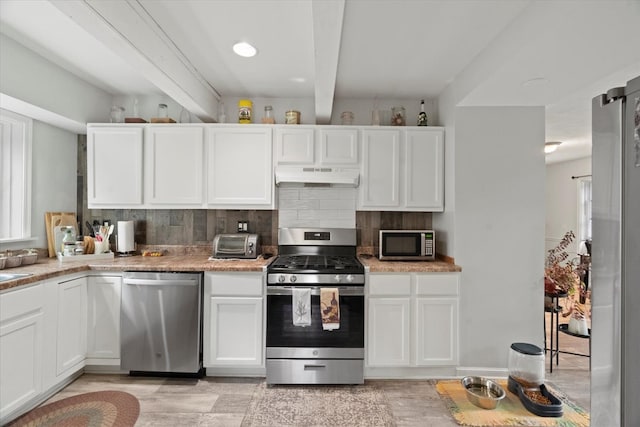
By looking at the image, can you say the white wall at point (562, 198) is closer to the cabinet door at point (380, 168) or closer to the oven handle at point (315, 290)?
the cabinet door at point (380, 168)

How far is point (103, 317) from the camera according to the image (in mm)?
2699

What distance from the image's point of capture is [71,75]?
2.91 meters

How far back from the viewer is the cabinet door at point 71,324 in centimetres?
243

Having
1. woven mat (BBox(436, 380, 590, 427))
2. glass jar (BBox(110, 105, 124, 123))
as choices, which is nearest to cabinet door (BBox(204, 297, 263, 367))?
woven mat (BBox(436, 380, 590, 427))

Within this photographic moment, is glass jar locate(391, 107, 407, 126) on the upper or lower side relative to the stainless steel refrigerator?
upper

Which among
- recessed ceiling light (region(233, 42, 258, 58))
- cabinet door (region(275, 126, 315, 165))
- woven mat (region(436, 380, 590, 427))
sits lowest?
woven mat (region(436, 380, 590, 427))

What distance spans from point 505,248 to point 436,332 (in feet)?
2.96

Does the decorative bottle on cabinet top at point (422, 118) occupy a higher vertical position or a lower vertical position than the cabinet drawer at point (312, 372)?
higher

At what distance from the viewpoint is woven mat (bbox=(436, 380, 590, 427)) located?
2.18 meters

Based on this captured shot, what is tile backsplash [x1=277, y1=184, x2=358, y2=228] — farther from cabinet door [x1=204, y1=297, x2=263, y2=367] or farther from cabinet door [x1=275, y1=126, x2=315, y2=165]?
cabinet door [x1=204, y1=297, x2=263, y2=367]

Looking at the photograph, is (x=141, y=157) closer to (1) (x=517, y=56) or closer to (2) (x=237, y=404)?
(2) (x=237, y=404)

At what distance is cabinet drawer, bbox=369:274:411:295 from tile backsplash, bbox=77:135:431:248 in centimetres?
67

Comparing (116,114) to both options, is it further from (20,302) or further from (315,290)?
(315,290)

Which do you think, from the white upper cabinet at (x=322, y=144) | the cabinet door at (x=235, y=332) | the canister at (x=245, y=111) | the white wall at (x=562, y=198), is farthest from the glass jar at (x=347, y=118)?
the white wall at (x=562, y=198)
